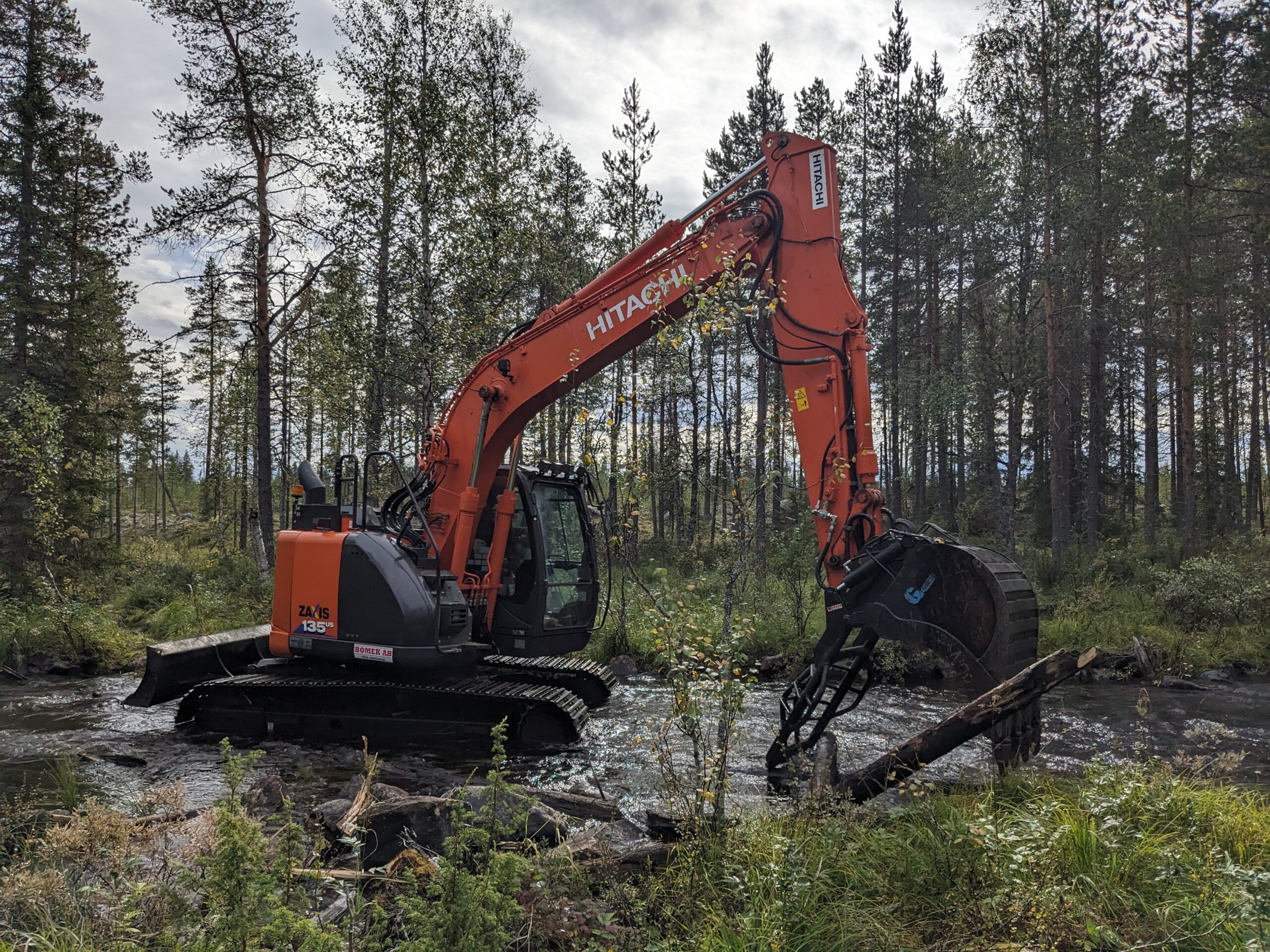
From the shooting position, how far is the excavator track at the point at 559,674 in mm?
8320

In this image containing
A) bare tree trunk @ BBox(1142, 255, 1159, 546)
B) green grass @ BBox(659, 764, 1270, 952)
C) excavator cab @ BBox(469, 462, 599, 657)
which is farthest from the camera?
bare tree trunk @ BBox(1142, 255, 1159, 546)

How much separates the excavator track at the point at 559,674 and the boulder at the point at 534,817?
12.3 feet

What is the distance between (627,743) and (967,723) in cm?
352

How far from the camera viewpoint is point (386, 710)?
7484 mm

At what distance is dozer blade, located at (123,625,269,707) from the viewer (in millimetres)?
7672

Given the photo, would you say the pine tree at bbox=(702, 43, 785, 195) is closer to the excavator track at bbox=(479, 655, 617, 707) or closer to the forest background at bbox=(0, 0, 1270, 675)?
the forest background at bbox=(0, 0, 1270, 675)

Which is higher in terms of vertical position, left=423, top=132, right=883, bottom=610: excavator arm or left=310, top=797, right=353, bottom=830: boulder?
left=423, top=132, right=883, bottom=610: excavator arm

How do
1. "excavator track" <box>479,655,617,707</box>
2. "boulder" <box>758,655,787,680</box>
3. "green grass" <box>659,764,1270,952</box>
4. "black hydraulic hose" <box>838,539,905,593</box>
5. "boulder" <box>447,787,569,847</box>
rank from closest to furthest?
"green grass" <box>659,764,1270,952</box>, "boulder" <box>447,787,569,847</box>, "black hydraulic hose" <box>838,539,905,593</box>, "excavator track" <box>479,655,617,707</box>, "boulder" <box>758,655,787,680</box>

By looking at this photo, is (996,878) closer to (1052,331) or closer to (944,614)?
(944,614)

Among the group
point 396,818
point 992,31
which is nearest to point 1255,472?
point 992,31

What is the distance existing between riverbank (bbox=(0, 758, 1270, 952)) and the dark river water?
94cm

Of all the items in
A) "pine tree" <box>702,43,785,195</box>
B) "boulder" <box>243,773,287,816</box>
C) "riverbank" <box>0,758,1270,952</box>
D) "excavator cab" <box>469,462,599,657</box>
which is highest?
"pine tree" <box>702,43,785,195</box>

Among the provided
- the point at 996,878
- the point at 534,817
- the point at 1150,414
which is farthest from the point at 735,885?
the point at 1150,414

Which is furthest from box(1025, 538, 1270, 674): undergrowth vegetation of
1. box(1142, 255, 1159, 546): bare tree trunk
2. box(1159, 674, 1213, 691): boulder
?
box(1142, 255, 1159, 546): bare tree trunk
